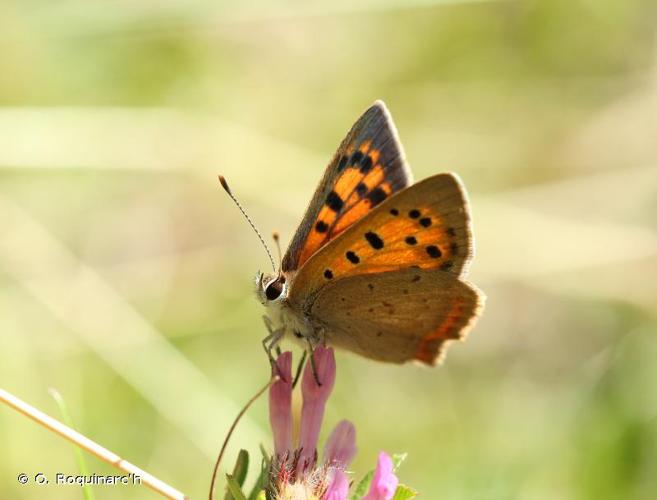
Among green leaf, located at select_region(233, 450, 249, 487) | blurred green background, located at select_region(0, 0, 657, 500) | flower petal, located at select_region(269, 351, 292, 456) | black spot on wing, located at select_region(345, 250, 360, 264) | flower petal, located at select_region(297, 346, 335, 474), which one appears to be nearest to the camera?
green leaf, located at select_region(233, 450, 249, 487)

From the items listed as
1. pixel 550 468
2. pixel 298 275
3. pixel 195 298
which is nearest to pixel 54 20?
pixel 195 298

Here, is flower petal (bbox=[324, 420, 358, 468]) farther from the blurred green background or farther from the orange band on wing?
the blurred green background

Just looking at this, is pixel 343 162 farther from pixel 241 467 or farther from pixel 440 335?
pixel 241 467

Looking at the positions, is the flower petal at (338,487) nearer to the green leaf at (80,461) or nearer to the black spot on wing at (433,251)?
the green leaf at (80,461)

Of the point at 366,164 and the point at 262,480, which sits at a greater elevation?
the point at 366,164

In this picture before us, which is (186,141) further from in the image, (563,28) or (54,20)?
(563,28)

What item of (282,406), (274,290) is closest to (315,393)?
(282,406)

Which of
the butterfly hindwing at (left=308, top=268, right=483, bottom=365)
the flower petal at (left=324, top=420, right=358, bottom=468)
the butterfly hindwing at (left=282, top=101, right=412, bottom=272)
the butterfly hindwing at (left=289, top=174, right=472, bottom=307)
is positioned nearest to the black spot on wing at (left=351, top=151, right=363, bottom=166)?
the butterfly hindwing at (left=282, top=101, right=412, bottom=272)
